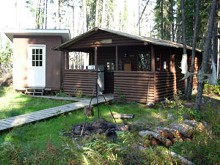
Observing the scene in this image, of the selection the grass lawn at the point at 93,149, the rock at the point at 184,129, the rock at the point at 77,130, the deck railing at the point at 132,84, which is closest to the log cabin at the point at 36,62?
the deck railing at the point at 132,84

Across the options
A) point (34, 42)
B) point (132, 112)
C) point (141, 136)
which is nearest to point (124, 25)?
point (34, 42)

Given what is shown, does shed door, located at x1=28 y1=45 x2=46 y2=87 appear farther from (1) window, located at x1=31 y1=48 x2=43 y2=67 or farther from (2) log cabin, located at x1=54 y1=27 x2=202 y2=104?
(2) log cabin, located at x1=54 y1=27 x2=202 y2=104

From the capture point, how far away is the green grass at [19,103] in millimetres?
10125

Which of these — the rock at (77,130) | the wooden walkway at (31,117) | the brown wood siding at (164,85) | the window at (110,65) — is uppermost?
the window at (110,65)

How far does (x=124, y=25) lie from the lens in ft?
204

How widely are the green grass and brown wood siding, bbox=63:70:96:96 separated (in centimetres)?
159

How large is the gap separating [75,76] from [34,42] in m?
3.05

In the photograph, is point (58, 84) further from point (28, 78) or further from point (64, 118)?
point (64, 118)

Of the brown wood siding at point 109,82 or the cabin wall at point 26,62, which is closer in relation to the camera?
the cabin wall at point 26,62

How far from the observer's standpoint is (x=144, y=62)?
15.0m

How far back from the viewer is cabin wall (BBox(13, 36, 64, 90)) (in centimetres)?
1504

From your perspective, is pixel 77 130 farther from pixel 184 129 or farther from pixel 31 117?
pixel 184 129

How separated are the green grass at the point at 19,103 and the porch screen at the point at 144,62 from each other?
4.67m

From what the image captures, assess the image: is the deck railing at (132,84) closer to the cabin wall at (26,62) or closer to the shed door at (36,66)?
the cabin wall at (26,62)
